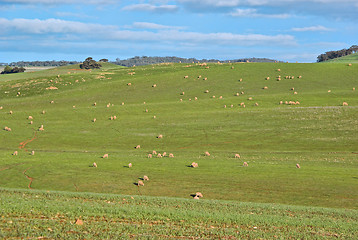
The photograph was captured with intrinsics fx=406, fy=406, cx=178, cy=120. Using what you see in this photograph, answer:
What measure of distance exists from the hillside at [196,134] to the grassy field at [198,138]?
0.49ft

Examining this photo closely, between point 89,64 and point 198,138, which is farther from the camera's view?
point 89,64

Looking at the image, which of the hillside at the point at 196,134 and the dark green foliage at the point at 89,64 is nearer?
the hillside at the point at 196,134

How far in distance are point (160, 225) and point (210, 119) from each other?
4250 cm

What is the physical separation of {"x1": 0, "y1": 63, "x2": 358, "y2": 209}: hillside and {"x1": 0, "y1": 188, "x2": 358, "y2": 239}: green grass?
574 cm

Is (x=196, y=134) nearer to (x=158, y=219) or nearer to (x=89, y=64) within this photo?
(x=158, y=219)

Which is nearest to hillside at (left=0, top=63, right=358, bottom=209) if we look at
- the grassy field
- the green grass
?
the grassy field

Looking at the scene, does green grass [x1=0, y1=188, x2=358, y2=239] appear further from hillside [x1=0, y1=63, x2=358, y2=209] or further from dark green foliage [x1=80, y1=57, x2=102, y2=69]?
dark green foliage [x1=80, y1=57, x2=102, y2=69]

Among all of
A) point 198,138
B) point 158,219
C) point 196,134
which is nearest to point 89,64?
point 196,134

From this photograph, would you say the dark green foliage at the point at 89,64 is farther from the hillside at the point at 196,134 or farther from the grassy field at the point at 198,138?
the grassy field at the point at 198,138

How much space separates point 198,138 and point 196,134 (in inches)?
66.9

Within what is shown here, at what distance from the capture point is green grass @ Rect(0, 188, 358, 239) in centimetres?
1692

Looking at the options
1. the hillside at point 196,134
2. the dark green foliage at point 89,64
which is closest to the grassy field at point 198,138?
the hillside at point 196,134

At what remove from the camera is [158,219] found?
64.6ft

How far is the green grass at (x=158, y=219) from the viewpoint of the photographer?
55.5 ft
